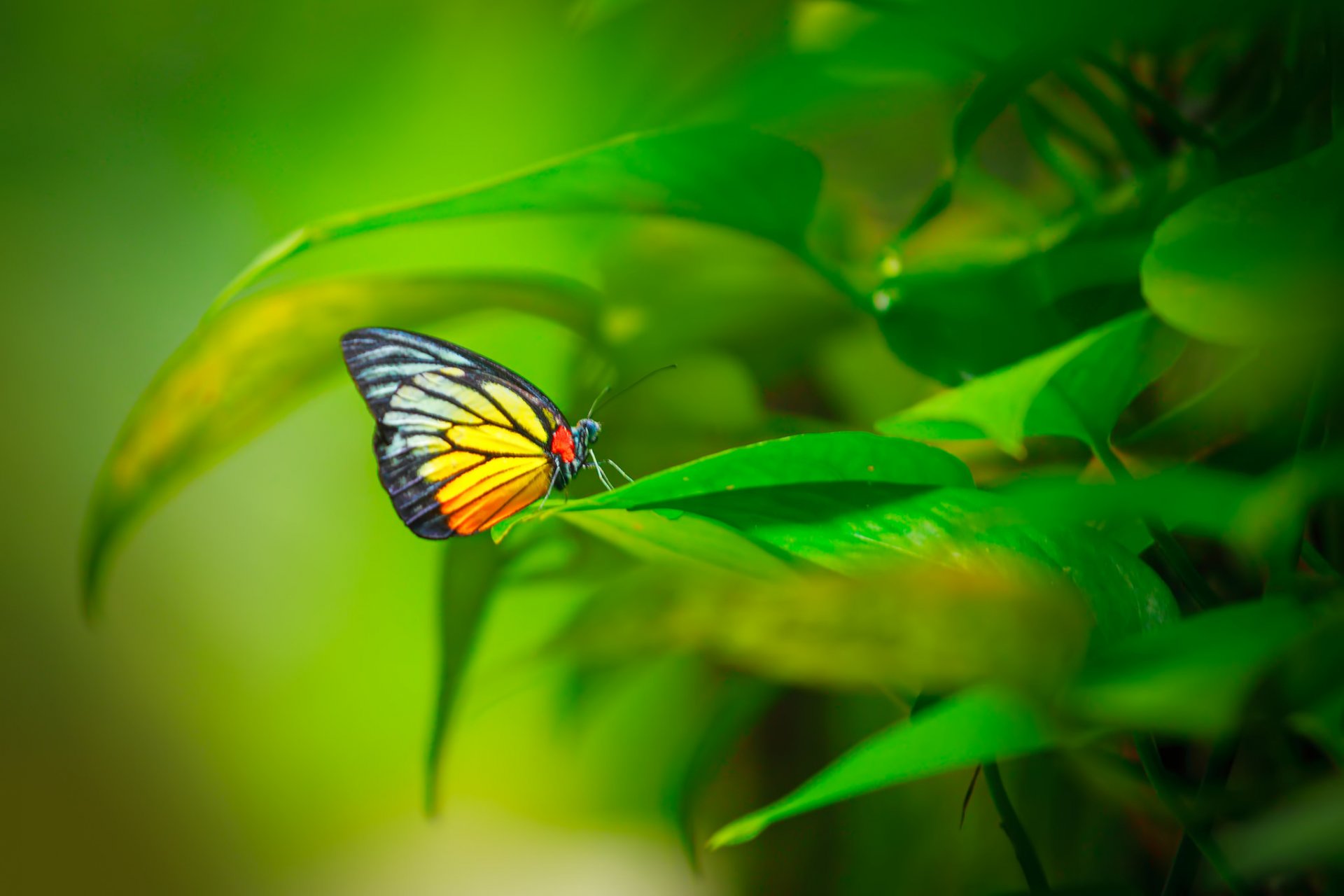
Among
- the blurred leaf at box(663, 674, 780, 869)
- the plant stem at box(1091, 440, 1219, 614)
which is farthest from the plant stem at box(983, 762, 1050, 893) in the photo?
the blurred leaf at box(663, 674, 780, 869)

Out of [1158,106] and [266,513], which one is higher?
[1158,106]

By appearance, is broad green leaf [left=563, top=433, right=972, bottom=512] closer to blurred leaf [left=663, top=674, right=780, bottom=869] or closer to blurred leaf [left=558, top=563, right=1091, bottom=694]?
blurred leaf [left=558, top=563, right=1091, bottom=694]

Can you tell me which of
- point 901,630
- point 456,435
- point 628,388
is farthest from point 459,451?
point 901,630

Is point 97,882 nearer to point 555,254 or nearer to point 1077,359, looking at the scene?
point 555,254

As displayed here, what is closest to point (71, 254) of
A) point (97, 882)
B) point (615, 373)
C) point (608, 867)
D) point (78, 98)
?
point (78, 98)

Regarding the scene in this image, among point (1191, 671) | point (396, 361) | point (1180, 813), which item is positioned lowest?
point (1180, 813)

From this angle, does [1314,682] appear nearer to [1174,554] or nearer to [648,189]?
[1174,554]
